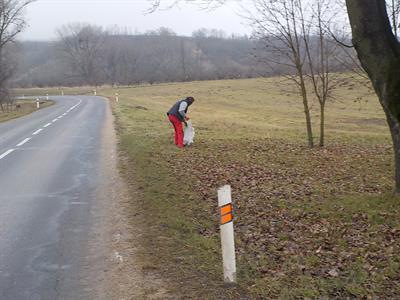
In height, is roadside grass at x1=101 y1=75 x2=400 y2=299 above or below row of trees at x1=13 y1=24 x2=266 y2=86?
below

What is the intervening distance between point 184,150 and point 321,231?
24.0 feet

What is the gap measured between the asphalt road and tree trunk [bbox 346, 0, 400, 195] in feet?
14.8

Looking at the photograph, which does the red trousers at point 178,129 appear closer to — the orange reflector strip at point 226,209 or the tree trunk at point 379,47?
the tree trunk at point 379,47

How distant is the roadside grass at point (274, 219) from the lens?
168 inches

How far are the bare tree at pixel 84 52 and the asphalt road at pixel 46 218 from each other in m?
104

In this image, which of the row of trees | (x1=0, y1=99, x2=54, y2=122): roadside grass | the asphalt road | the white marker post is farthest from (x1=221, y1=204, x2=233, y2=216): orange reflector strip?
the row of trees

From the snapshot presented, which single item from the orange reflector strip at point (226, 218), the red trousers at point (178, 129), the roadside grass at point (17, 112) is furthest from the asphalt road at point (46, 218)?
the roadside grass at point (17, 112)

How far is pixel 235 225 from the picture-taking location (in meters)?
6.11

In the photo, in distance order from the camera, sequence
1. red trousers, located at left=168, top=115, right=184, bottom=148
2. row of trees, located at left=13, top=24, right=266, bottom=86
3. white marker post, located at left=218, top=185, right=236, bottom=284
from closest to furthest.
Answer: white marker post, located at left=218, top=185, right=236, bottom=284 → red trousers, located at left=168, top=115, right=184, bottom=148 → row of trees, located at left=13, top=24, right=266, bottom=86

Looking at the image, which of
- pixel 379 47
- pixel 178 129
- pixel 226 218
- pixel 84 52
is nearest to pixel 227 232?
pixel 226 218

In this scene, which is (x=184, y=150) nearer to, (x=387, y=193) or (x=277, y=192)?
(x=277, y=192)

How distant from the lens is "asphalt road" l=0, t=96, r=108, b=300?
435 cm

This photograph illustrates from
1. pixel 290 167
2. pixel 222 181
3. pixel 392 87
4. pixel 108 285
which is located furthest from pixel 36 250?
pixel 290 167

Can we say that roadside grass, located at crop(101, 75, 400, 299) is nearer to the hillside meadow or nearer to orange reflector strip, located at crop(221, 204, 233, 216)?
the hillside meadow
